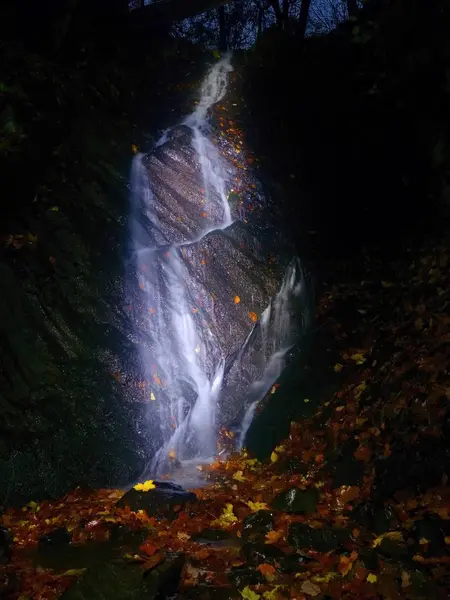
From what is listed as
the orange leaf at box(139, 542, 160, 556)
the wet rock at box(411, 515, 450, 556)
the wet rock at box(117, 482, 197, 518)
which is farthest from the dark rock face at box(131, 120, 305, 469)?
the wet rock at box(411, 515, 450, 556)

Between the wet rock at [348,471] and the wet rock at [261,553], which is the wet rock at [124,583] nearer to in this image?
the wet rock at [261,553]

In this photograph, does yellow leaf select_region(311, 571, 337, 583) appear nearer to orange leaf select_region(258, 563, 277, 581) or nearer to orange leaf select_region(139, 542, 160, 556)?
orange leaf select_region(258, 563, 277, 581)

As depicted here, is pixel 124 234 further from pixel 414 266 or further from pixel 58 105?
pixel 414 266

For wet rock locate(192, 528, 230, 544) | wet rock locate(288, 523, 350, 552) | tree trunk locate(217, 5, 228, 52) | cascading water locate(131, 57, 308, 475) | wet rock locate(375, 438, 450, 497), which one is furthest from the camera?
tree trunk locate(217, 5, 228, 52)

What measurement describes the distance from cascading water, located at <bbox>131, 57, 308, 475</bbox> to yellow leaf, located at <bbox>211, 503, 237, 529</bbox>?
7.22 feet

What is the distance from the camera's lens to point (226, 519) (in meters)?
5.20

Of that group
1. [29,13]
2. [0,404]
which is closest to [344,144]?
[29,13]

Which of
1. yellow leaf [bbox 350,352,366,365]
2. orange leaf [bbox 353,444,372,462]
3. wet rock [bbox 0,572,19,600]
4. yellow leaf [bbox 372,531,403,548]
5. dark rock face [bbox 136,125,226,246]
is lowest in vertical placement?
yellow leaf [bbox 372,531,403,548]

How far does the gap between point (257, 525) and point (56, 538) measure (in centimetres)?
190

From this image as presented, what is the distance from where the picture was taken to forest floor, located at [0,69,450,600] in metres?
3.62

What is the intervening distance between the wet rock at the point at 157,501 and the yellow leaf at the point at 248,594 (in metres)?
1.84

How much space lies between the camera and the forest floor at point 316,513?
3.62m

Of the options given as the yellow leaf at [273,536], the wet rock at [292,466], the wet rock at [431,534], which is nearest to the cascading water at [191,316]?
the wet rock at [292,466]

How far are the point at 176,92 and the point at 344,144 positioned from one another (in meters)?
Answer: 4.57
